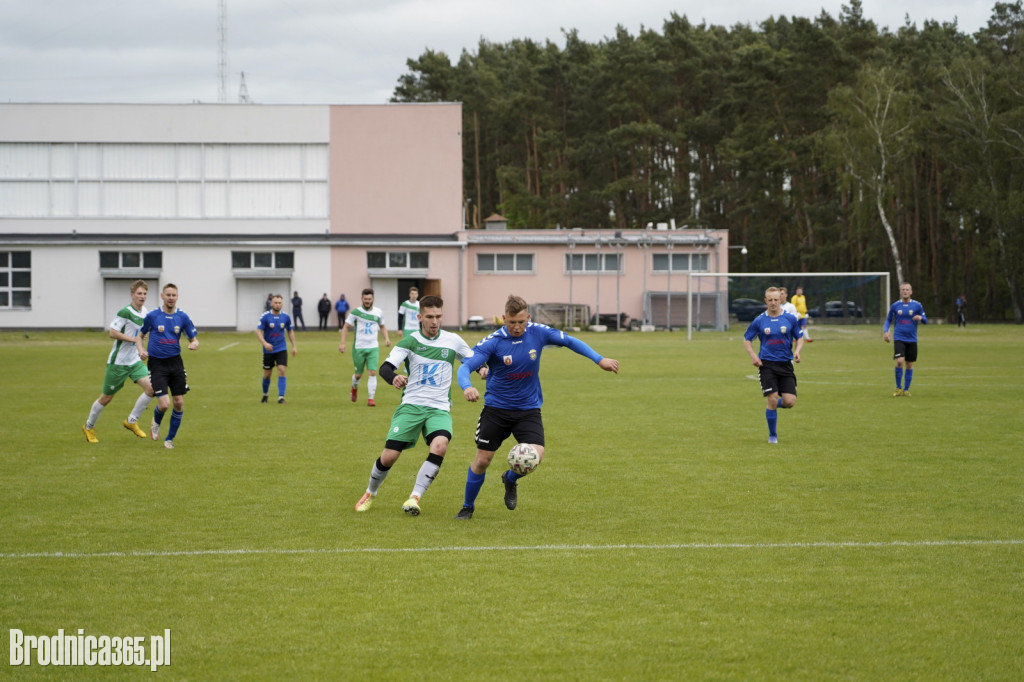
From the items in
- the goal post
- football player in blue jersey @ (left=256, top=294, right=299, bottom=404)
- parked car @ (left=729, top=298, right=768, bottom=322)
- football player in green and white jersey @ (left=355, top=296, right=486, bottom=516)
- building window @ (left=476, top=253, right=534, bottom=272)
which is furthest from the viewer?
building window @ (left=476, top=253, right=534, bottom=272)

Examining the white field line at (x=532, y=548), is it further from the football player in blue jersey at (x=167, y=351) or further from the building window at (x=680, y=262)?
the building window at (x=680, y=262)

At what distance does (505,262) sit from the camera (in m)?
61.8

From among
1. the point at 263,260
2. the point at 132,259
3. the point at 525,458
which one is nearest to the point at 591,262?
the point at 263,260

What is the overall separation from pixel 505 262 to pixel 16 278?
2597cm

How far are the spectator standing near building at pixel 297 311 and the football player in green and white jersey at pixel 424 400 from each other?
4823cm

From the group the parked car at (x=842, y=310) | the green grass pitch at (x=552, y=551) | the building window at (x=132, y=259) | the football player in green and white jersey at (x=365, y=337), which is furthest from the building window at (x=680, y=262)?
the green grass pitch at (x=552, y=551)

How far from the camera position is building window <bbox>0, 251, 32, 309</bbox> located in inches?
2334

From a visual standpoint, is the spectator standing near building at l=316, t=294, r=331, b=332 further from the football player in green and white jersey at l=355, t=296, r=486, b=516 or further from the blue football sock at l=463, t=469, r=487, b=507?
the blue football sock at l=463, t=469, r=487, b=507

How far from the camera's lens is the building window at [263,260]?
60.4 m

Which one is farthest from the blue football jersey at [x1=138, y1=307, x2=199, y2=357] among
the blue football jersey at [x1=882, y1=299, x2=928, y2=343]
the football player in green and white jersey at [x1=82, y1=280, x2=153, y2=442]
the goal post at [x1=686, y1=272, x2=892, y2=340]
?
the goal post at [x1=686, y1=272, x2=892, y2=340]

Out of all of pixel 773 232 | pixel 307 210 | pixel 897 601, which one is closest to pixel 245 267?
pixel 307 210

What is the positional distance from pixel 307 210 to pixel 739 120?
3367cm

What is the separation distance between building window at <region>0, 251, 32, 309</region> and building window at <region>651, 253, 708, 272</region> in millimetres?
33353

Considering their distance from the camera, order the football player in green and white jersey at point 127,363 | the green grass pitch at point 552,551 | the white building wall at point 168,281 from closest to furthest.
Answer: the green grass pitch at point 552,551 → the football player in green and white jersey at point 127,363 → the white building wall at point 168,281
